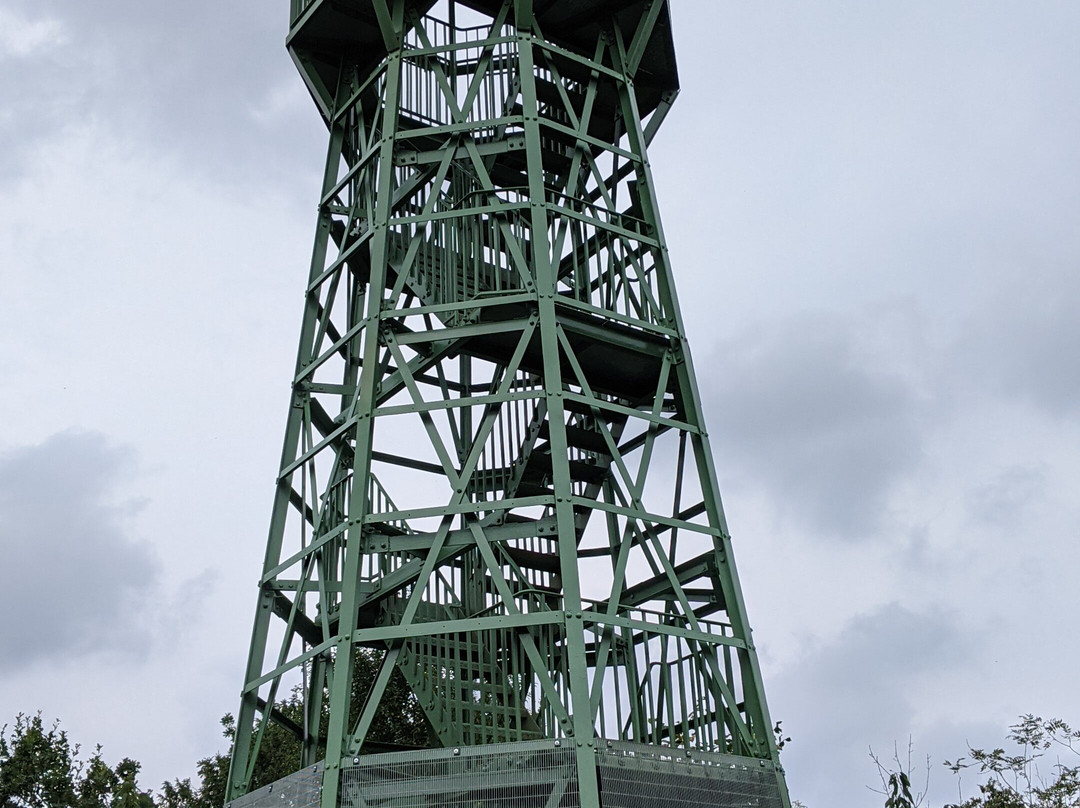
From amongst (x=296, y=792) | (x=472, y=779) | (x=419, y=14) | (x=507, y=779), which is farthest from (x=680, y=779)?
(x=419, y=14)

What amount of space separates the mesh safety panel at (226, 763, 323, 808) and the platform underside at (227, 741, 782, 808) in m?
0.01

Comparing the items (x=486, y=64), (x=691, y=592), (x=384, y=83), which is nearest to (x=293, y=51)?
(x=384, y=83)

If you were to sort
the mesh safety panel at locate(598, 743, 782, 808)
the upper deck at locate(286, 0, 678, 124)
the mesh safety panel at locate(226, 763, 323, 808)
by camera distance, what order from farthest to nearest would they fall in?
the upper deck at locate(286, 0, 678, 124)
the mesh safety panel at locate(226, 763, 323, 808)
the mesh safety panel at locate(598, 743, 782, 808)

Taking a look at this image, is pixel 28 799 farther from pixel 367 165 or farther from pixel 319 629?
pixel 367 165

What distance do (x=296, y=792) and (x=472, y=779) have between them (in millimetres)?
1816

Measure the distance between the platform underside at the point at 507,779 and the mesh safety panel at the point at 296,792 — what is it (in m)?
0.01

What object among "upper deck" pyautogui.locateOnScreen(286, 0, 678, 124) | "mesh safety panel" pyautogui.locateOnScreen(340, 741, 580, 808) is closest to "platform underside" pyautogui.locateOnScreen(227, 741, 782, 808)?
"mesh safety panel" pyautogui.locateOnScreen(340, 741, 580, 808)

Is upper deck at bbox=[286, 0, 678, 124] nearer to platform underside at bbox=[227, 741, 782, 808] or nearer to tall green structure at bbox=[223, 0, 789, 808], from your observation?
tall green structure at bbox=[223, 0, 789, 808]

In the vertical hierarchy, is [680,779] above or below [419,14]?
below

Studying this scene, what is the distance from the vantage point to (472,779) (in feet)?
37.2

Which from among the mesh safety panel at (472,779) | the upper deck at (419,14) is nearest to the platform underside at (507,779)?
the mesh safety panel at (472,779)

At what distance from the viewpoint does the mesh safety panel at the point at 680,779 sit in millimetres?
11359

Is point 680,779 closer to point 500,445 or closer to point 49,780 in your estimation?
point 500,445

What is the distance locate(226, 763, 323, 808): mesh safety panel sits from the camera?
11.7 m
